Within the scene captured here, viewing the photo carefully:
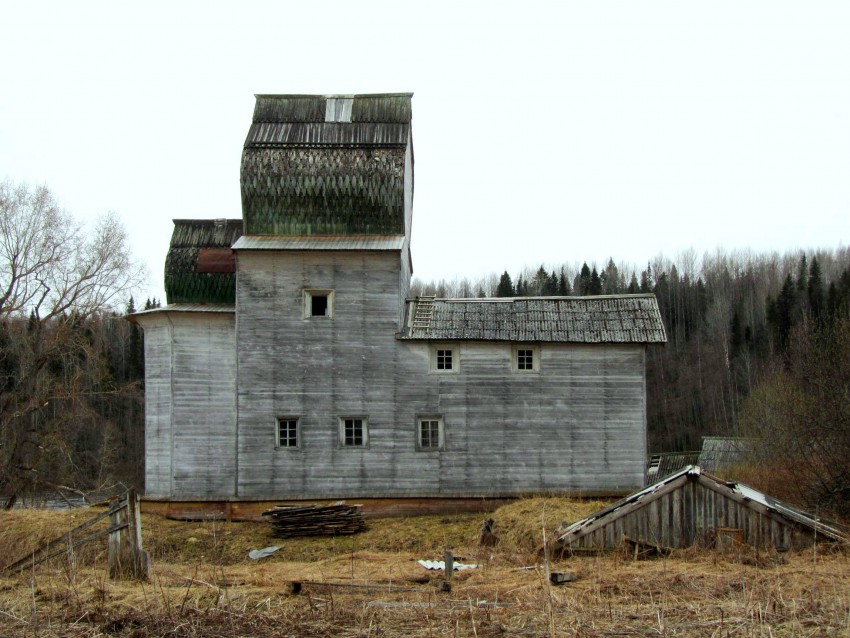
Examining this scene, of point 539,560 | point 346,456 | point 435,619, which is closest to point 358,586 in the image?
point 435,619

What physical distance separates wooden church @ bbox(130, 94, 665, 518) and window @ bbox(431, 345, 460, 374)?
44mm

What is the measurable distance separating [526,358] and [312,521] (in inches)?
311

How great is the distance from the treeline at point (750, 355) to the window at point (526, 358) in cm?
717

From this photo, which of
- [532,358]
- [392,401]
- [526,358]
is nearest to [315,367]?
[392,401]

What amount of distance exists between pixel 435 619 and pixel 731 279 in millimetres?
93535

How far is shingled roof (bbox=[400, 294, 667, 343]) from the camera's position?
84.4ft

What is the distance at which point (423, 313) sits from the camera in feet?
87.3

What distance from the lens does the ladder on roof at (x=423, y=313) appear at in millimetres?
26094

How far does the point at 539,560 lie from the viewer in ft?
51.4

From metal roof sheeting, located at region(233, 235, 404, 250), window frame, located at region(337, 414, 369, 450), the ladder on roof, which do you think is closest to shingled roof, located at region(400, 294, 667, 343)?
the ladder on roof

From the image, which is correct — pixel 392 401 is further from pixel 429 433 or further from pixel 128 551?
pixel 128 551

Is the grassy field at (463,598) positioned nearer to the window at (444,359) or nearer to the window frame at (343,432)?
the window frame at (343,432)

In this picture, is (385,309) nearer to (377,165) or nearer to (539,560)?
(377,165)

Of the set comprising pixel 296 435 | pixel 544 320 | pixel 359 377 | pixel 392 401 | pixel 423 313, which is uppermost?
pixel 423 313
